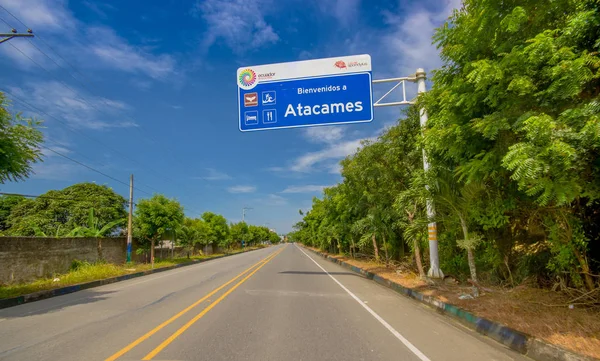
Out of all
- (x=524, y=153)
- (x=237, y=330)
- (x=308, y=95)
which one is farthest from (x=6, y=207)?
(x=524, y=153)

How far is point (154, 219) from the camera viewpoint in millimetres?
27797

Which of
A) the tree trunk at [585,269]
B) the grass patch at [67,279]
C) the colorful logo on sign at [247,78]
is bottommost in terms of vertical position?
the grass patch at [67,279]

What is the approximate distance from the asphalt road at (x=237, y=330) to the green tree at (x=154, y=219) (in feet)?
53.8

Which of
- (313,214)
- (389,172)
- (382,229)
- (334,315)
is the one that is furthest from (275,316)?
(313,214)

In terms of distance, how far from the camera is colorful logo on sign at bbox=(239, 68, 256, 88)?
13609 mm

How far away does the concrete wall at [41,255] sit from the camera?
1507 cm

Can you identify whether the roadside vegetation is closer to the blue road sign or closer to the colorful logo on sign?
the blue road sign

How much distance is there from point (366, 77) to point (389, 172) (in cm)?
494

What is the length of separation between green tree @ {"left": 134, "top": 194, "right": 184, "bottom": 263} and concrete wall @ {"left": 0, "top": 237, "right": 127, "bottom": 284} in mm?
4384

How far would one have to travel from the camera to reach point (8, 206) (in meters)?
51.6

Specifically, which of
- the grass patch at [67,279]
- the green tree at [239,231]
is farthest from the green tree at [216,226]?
the grass patch at [67,279]

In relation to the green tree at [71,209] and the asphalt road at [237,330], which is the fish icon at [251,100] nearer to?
the asphalt road at [237,330]

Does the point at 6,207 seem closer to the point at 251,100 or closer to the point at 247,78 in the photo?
the point at 247,78

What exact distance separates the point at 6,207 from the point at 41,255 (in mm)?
44830
